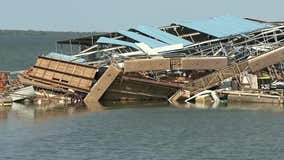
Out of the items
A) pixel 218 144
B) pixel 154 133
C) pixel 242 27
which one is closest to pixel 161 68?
pixel 242 27

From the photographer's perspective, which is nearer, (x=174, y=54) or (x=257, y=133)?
(x=257, y=133)

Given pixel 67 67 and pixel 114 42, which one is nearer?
pixel 67 67

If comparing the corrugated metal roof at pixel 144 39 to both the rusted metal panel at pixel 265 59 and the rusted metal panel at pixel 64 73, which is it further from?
the rusted metal panel at pixel 265 59

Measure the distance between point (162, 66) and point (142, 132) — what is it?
15.6 meters

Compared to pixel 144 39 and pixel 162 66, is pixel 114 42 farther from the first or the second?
pixel 162 66

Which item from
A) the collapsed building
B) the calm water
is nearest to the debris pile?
the collapsed building

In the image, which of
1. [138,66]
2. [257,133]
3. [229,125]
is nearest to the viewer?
[257,133]

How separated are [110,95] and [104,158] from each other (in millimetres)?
23736

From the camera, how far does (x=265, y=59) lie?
62.0 meters

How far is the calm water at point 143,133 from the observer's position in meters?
39.8

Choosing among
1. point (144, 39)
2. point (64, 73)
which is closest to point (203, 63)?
point (144, 39)

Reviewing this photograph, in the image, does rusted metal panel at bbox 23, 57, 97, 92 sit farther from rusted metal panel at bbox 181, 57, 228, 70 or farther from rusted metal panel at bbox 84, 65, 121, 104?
rusted metal panel at bbox 181, 57, 228, 70

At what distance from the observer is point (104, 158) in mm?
38625

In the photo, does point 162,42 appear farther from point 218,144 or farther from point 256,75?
point 218,144
